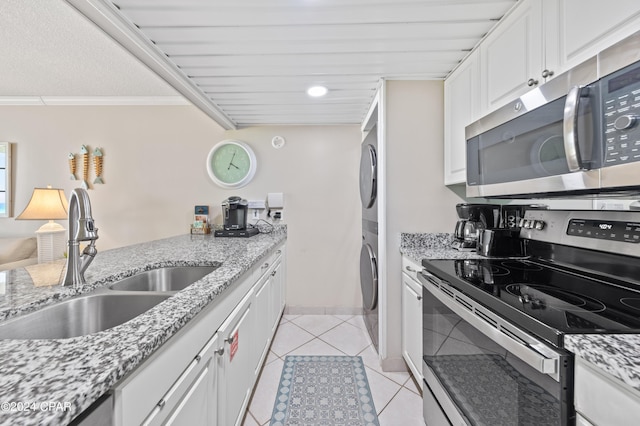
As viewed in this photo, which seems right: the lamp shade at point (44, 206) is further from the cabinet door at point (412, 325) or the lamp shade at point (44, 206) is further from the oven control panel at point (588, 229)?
the oven control panel at point (588, 229)

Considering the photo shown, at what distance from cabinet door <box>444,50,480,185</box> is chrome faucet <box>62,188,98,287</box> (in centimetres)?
190

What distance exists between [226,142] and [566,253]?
9.40 ft

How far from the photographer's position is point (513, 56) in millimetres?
1257

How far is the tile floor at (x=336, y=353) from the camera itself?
5.05ft

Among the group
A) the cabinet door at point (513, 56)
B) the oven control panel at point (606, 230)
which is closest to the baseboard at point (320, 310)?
the oven control panel at point (606, 230)

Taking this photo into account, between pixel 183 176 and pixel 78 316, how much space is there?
2204 millimetres

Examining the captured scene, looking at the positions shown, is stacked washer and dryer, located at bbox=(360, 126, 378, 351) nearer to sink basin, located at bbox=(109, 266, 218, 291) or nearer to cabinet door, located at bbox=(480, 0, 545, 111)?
cabinet door, located at bbox=(480, 0, 545, 111)

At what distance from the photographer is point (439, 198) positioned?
193 centimetres

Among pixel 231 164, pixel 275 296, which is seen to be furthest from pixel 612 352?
pixel 231 164

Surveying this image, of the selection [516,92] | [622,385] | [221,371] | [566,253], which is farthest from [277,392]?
[516,92]

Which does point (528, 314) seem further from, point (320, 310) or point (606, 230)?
point (320, 310)

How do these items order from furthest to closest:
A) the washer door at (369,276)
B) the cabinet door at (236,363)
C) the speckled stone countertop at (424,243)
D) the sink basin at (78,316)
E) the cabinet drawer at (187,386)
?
the washer door at (369,276) < the speckled stone countertop at (424,243) < the cabinet door at (236,363) < the sink basin at (78,316) < the cabinet drawer at (187,386)

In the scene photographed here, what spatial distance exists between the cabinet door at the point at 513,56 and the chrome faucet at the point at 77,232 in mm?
1873

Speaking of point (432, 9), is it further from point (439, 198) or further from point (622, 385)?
point (622, 385)
